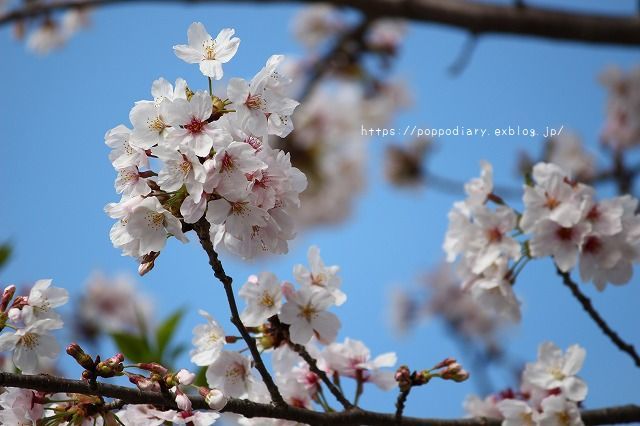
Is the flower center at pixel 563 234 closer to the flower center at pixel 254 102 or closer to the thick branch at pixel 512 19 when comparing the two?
the flower center at pixel 254 102

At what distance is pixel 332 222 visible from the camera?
8.01m

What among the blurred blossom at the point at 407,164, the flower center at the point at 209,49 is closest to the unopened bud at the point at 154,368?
the flower center at the point at 209,49

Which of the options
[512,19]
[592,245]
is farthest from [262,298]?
[512,19]

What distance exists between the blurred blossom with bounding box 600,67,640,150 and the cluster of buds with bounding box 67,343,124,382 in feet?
16.1

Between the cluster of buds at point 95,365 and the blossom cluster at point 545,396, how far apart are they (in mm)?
1008

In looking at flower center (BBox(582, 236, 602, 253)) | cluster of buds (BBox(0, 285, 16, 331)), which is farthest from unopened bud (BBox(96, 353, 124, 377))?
flower center (BBox(582, 236, 602, 253))

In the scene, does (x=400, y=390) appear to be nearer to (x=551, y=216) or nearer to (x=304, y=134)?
(x=551, y=216)

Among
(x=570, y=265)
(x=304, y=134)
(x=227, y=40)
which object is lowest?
(x=570, y=265)

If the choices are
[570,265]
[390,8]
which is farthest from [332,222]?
[570,265]

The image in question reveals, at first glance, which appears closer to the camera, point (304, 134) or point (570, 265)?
point (570, 265)

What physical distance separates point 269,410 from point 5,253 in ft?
6.53

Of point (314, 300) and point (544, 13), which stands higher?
point (544, 13)

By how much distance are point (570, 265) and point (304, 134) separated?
4301 millimetres

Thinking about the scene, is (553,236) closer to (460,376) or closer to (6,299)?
(460,376)
